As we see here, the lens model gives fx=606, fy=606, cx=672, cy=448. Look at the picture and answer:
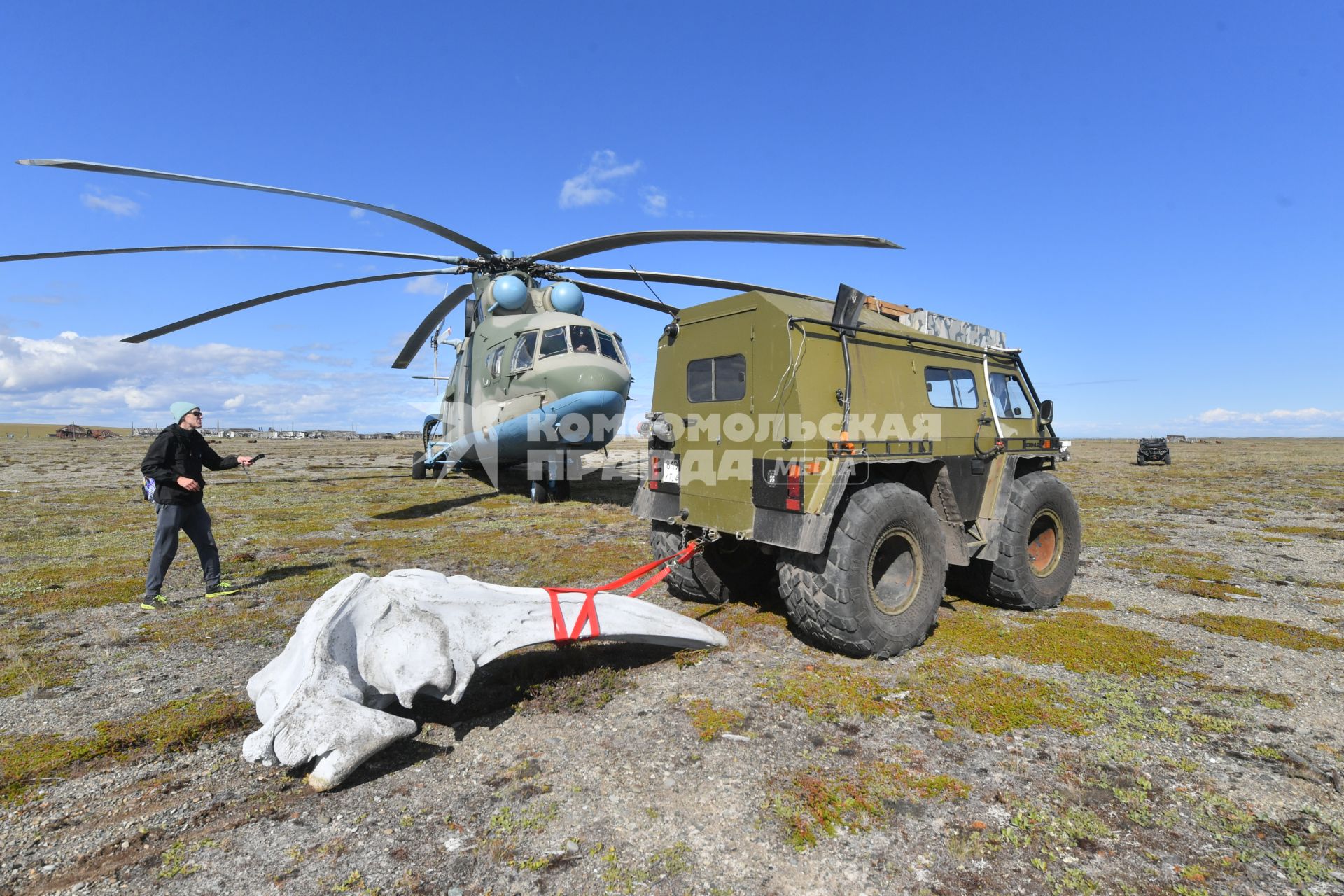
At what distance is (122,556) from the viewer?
864 cm

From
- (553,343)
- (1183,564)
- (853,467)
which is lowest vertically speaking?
(1183,564)

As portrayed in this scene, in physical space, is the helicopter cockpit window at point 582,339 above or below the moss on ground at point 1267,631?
above

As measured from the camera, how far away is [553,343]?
1209cm

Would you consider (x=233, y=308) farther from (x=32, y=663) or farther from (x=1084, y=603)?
(x=1084, y=603)

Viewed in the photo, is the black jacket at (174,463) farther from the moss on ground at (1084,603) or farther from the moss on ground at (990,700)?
the moss on ground at (1084,603)

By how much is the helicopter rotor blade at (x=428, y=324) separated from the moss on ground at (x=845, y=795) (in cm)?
1383

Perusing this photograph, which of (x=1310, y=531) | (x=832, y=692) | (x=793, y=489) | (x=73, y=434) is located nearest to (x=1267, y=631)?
(x=832, y=692)

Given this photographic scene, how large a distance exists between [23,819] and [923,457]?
19.8 feet

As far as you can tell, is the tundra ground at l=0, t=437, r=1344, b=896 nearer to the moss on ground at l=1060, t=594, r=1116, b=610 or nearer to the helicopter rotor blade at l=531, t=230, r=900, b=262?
the moss on ground at l=1060, t=594, r=1116, b=610

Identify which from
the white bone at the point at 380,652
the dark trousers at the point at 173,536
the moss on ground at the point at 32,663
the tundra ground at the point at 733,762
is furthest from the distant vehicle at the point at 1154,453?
the moss on ground at the point at 32,663

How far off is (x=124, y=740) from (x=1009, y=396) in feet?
26.0

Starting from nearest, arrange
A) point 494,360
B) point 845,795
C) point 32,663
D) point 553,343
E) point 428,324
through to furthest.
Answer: point 845,795, point 32,663, point 553,343, point 494,360, point 428,324

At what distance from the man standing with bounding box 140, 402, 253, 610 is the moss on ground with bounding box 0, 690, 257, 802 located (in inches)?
114

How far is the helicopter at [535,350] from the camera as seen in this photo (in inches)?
451
